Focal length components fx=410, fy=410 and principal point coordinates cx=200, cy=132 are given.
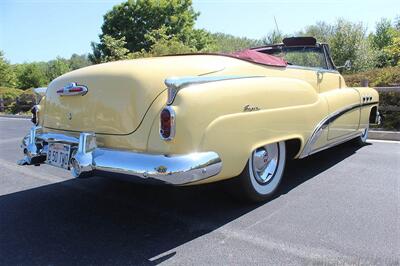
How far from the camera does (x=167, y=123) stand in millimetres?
2881

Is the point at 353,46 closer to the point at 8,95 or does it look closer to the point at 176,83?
the point at 8,95

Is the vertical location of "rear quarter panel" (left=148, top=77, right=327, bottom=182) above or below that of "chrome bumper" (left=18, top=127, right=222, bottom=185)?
above

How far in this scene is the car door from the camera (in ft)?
15.4

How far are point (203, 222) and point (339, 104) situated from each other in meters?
2.44

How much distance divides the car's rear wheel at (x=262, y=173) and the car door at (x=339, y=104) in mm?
1004

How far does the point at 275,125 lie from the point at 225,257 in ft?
4.47

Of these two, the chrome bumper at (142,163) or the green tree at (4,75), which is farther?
the green tree at (4,75)

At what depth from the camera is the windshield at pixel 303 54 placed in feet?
17.2

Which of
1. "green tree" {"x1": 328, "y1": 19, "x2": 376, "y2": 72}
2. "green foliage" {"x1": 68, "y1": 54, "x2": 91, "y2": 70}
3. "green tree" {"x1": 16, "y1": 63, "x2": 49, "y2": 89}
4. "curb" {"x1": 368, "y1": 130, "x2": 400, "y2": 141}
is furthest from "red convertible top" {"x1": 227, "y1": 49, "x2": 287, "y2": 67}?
"green tree" {"x1": 16, "y1": 63, "x2": 49, "y2": 89}

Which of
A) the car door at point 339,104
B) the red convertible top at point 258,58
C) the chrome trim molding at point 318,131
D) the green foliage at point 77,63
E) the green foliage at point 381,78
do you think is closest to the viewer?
the red convertible top at point 258,58

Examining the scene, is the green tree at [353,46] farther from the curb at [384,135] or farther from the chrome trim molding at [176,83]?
the chrome trim molding at [176,83]

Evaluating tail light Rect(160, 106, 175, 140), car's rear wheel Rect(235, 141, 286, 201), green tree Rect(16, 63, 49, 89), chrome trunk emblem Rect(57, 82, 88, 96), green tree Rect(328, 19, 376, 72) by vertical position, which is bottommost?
car's rear wheel Rect(235, 141, 286, 201)

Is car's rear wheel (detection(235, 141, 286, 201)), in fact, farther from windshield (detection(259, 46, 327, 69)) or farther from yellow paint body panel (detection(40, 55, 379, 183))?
windshield (detection(259, 46, 327, 69))

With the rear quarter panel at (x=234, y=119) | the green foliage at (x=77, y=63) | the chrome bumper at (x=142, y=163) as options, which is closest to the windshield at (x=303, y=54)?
the rear quarter panel at (x=234, y=119)
